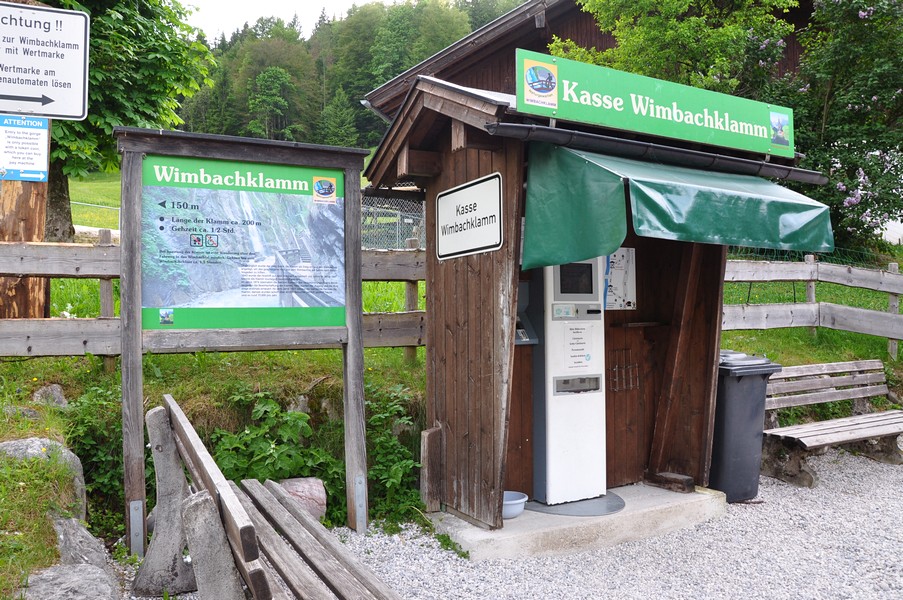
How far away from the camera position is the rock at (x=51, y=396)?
489 centimetres

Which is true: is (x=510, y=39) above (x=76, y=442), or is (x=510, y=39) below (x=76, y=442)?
above

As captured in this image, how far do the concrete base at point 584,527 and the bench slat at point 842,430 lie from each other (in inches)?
46.8

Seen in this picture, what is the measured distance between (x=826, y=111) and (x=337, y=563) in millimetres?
12910

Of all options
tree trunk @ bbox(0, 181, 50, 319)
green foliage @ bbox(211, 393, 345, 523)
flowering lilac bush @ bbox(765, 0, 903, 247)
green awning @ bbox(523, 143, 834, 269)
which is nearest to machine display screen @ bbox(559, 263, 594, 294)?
green awning @ bbox(523, 143, 834, 269)

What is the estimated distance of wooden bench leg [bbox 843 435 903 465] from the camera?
23.9 feet

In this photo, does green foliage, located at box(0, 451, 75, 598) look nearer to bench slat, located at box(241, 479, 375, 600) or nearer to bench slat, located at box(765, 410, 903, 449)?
bench slat, located at box(241, 479, 375, 600)

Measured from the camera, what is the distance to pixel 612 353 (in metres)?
5.77

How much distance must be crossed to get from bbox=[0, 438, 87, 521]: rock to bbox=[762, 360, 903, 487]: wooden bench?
541cm

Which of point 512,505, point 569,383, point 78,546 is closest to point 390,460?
point 512,505

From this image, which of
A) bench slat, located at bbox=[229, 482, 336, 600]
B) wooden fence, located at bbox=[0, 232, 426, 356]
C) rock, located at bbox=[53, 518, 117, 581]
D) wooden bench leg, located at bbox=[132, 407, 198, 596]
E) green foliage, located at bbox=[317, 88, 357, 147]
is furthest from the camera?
green foliage, located at bbox=[317, 88, 357, 147]

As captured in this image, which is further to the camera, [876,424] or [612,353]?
[876,424]

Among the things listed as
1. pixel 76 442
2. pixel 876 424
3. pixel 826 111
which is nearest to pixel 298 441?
pixel 76 442

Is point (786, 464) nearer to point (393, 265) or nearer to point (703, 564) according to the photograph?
point (703, 564)

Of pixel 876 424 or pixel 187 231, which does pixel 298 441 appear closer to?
pixel 187 231
